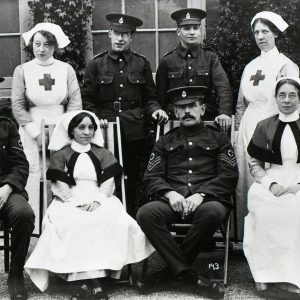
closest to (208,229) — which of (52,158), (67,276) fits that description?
(67,276)

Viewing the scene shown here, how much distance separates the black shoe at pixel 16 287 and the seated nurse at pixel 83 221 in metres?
0.09

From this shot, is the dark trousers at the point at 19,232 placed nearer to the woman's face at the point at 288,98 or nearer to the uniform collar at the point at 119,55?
the uniform collar at the point at 119,55

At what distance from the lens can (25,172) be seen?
4.79 meters

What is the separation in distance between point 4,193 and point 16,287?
2.22ft

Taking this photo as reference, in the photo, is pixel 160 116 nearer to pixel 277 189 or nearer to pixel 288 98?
pixel 288 98

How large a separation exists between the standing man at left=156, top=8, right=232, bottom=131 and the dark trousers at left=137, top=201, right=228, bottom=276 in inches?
48.2

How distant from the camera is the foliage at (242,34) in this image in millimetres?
6355

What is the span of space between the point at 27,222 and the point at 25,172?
0.50m

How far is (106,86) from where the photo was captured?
18.4 ft

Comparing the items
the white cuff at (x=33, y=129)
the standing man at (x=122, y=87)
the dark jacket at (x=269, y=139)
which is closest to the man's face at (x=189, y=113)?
the dark jacket at (x=269, y=139)

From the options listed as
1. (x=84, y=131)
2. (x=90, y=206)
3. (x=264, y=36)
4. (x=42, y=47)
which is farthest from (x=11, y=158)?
(x=264, y=36)

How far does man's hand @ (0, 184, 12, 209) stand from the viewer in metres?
4.54

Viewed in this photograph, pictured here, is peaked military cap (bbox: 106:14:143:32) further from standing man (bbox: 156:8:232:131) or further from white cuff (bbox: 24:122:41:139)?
white cuff (bbox: 24:122:41:139)

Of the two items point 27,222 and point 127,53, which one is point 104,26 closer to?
point 127,53
